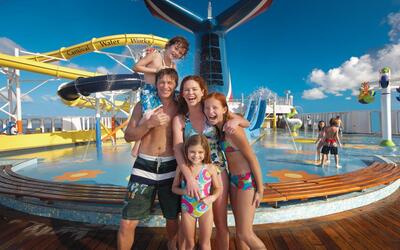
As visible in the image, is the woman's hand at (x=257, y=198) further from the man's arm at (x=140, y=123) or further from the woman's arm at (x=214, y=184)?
A: the man's arm at (x=140, y=123)

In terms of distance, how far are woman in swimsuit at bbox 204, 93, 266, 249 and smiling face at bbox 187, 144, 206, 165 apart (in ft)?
0.75

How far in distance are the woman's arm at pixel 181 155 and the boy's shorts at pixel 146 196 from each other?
0.18m

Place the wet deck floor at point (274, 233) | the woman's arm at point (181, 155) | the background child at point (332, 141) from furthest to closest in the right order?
the background child at point (332, 141)
the wet deck floor at point (274, 233)
the woman's arm at point (181, 155)

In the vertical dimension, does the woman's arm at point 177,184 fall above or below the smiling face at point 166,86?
below

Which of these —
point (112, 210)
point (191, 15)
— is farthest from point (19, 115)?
point (112, 210)

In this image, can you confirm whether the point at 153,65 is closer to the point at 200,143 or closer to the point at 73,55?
the point at 200,143

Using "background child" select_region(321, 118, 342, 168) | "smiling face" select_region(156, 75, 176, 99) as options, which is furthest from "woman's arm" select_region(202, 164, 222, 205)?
"background child" select_region(321, 118, 342, 168)

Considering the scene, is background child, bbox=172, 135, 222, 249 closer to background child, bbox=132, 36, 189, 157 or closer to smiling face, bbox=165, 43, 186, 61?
background child, bbox=132, 36, 189, 157

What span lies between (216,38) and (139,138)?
11274 millimetres

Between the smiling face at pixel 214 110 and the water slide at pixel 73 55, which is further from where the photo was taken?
the water slide at pixel 73 55

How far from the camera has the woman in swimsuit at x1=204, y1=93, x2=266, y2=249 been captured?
173 centimetres

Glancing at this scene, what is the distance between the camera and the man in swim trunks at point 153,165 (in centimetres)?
181

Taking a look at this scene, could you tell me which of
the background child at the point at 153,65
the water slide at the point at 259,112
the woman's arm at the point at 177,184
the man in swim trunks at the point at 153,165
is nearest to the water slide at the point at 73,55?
the water slide at the point at 259,112

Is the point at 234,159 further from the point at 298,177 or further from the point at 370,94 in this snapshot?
the point at 370,94
